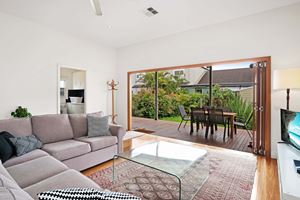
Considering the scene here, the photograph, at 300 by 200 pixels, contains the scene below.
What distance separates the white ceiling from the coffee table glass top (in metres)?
2.60

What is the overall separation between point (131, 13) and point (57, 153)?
2.91 metres

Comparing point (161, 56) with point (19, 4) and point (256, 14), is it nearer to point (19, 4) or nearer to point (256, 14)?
point (256, 14)

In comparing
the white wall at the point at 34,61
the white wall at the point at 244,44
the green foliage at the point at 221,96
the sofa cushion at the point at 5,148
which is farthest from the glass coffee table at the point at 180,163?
the green foliage at the point at 221,96

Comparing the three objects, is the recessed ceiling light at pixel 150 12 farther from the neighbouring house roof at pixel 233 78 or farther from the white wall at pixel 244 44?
the neighbouring house roof at pixel 233 78

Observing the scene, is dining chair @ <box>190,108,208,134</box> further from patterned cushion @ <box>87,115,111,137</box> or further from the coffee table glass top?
patterned cushion @ <box>87,115,111,137</box>

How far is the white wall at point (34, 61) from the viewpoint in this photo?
355cm

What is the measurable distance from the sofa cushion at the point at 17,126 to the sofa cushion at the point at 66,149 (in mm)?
356

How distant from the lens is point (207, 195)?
202 centimetres

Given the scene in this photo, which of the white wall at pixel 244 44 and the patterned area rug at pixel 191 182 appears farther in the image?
the white wall at pixel 244 44

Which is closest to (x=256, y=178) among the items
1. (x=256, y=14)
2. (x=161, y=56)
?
(x=256, y=14)

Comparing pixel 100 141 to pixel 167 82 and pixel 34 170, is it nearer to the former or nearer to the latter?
pixel 34 170

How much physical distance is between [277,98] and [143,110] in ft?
18.5

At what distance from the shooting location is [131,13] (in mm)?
3459

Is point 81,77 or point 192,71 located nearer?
point 81,77
